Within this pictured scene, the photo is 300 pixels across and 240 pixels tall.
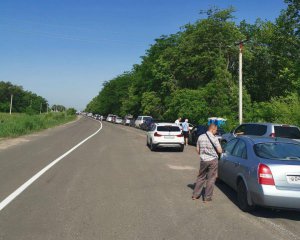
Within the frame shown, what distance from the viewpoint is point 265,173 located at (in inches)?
290

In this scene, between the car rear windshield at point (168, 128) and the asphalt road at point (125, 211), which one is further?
the car rear windshield at point (168, 128)

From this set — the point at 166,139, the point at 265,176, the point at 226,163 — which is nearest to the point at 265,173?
the point at 265,176

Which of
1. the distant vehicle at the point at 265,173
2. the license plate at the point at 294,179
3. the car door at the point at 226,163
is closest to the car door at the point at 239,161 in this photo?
the distant vehicle at the point at 265,173

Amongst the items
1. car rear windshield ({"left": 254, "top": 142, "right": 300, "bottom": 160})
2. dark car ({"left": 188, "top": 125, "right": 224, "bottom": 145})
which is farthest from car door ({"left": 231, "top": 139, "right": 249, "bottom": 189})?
dark car ({"left": 188, "top": 125, "right": 224, "bottom": 145})

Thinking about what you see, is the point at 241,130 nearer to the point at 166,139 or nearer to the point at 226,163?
the point at 166,139

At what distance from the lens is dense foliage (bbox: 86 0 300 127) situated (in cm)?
3484

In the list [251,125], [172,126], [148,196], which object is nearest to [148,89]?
[172,126]

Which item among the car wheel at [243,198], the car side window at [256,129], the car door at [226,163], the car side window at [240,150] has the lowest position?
the car wheel at [243,198]

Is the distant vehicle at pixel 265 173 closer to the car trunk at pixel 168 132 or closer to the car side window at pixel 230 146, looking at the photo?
the car side window at pixel 230 146

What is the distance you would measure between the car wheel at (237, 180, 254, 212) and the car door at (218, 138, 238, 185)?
93cm

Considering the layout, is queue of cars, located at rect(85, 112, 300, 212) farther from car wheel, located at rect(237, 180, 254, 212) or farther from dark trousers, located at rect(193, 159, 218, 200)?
dark trousers, located at rect(193, 159, 218, 200)

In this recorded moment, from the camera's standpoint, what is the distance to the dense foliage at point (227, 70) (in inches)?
1372

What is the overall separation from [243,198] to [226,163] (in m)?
1.72

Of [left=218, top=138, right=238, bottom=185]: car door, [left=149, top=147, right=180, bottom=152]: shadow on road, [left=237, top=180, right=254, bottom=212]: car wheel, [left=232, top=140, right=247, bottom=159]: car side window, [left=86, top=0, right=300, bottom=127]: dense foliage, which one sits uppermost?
[left=86, top=0, right=300, bottom=127]: dense foliage
